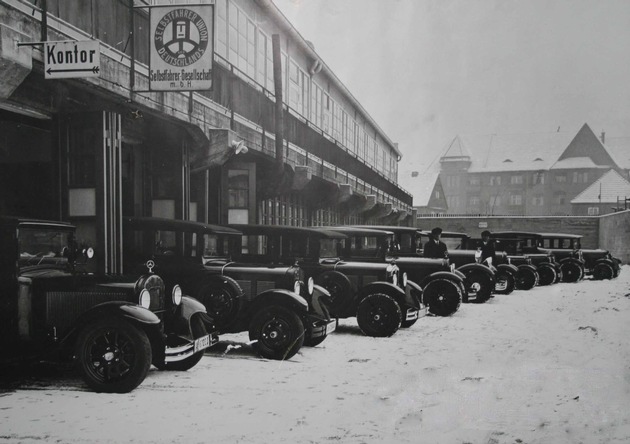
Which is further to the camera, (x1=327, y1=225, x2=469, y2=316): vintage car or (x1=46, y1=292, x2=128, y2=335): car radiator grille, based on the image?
(x1=327, y1=225, x2=469, y2=316): vintage car

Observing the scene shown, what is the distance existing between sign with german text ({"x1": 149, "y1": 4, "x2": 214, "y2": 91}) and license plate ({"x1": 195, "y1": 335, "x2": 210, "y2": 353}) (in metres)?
3.93

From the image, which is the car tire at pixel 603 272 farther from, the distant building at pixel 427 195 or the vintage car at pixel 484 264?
the distant building at pixel 427 195

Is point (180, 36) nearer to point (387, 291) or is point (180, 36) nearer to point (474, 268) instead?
point (387, 291)

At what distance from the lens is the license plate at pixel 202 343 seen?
6285 millimetres

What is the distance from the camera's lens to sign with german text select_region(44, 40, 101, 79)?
7.04 m

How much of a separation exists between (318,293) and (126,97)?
13.0 feet

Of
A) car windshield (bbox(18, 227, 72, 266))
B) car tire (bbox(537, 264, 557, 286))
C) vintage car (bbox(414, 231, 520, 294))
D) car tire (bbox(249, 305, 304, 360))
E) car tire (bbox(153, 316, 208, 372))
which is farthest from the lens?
car tire (bbox(537, 264, 557, 286))

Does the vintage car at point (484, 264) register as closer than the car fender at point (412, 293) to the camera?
No

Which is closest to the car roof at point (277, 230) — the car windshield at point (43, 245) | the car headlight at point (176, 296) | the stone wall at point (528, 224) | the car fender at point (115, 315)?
the car headlight at point (176, 296)

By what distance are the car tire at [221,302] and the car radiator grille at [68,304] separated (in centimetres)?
198

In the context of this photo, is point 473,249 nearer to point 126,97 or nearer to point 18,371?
point 126,97

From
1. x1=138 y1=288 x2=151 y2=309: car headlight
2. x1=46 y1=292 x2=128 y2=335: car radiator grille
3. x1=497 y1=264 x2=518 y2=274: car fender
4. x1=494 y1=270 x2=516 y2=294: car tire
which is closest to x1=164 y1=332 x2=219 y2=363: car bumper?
x1=138 y1=288 x2=151 y2=309: car headlight

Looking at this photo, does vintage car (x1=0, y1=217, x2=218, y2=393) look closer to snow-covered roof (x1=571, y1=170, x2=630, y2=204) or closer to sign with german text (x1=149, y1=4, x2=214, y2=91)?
sign with german text (x1=149, y1=4, x2=214, y2=91)

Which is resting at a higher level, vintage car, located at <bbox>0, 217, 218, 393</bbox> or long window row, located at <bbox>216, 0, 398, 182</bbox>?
long window row, located at <bbox>216, 0, 398, 182</bbox>
